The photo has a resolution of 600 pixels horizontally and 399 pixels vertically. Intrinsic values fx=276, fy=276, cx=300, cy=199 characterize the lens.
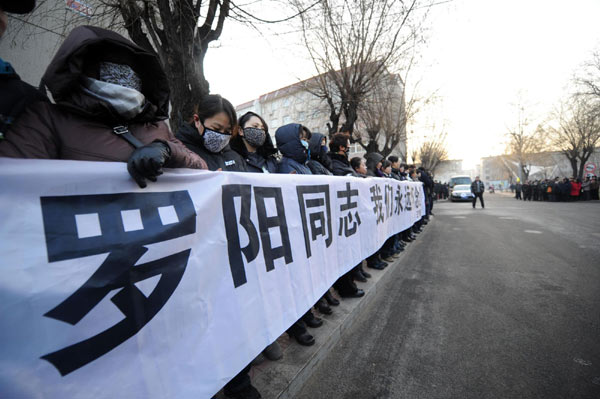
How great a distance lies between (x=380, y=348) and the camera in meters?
2.39

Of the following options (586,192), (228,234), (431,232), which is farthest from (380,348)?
(586,192)

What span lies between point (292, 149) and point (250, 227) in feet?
5.35

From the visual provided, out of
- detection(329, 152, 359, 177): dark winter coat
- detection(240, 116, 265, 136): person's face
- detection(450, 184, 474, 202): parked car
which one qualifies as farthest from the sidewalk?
detection(450, 184, 474, 202): parked car

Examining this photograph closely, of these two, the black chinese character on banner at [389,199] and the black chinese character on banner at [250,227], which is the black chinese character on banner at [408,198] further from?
the black chinese character on banner at [250,227]

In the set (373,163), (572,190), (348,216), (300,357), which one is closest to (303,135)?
(348,216)

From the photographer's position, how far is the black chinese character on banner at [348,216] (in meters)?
3.03

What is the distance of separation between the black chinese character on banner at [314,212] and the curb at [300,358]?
2.51 feet

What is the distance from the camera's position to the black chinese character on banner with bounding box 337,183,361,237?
9.93 feet

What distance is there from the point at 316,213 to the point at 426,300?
197 cm

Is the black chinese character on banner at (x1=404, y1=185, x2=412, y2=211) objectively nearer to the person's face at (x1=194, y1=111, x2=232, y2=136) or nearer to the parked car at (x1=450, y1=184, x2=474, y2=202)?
the person's face at (x1=194, y1=111, x2=232, y2=136)

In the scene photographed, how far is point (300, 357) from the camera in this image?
2.16 meters

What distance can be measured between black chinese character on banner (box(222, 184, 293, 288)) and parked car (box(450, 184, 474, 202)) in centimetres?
2662

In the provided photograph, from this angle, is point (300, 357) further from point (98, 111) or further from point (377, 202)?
point (377, 202)

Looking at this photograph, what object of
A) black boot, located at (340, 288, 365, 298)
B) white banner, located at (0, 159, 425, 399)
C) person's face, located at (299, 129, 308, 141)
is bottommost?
black boot, located at (340, 288, 365, 298)
